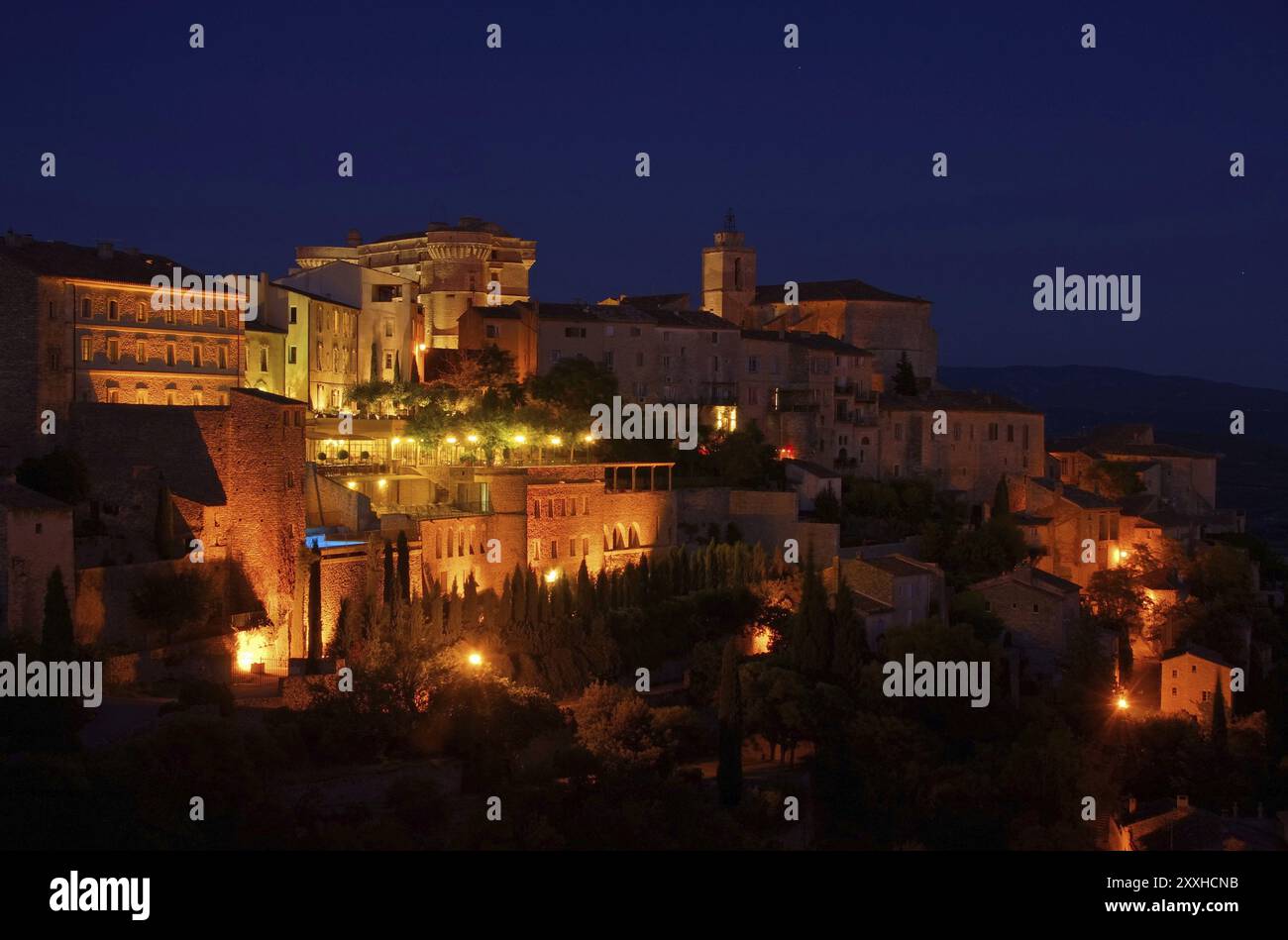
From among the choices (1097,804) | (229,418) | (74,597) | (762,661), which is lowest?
(1097,804)

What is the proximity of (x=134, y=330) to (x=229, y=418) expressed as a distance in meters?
5.37

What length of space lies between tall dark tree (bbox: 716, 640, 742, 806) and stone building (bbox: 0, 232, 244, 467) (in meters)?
14.0

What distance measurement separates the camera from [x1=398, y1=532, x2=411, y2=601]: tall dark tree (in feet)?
100

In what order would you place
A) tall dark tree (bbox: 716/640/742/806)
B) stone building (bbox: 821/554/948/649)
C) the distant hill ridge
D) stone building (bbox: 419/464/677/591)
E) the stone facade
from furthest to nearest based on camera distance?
the distant hill ridge, the stone facade, stone building (bbox: 821/554/948/649), stone building (bbox: 419/464/677/591), tall dark tree (bbox: 716/640/742/806)

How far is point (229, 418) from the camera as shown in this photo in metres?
30.1

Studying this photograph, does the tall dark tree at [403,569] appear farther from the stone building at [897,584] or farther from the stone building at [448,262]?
the stone building at [448,262]

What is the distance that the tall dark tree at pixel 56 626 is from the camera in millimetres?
24406

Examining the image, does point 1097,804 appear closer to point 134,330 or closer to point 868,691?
point 868,691

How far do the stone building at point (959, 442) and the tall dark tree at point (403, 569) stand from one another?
22911 mm

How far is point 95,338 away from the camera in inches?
1302

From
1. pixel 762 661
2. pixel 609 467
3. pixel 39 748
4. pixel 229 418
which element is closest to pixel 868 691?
pixel 762 661

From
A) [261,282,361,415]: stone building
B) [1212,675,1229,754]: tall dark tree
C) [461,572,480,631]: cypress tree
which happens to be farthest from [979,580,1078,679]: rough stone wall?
[261,282,361,415]: stone building

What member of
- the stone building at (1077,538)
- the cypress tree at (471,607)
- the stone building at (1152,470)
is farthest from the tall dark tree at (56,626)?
the stone building at (1152,470)

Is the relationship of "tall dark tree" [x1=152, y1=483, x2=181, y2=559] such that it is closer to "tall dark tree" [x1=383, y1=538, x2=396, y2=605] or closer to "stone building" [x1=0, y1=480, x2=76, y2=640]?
"stone building" [x1=0, y1=480, x2=76, y2=640]
